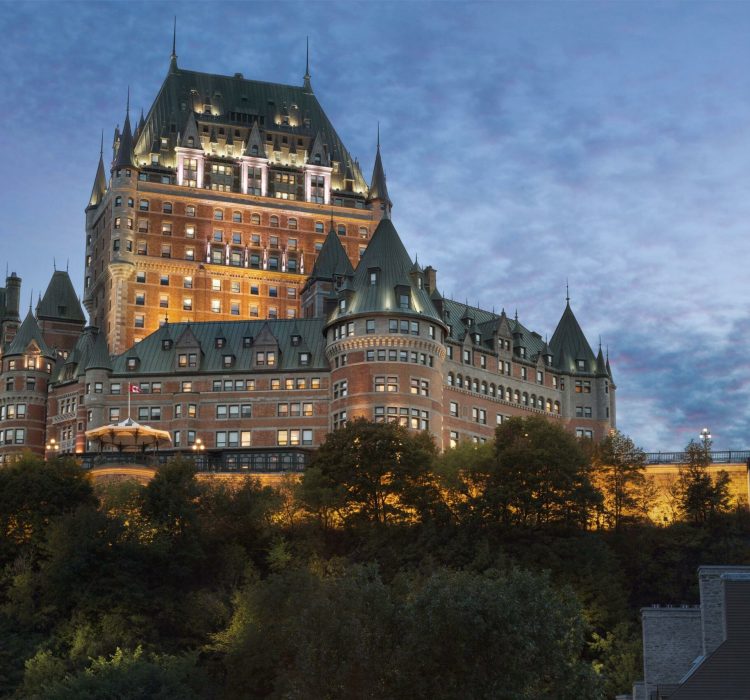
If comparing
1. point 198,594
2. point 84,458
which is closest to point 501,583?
point 198,594

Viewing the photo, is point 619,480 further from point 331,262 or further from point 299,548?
point 331,262

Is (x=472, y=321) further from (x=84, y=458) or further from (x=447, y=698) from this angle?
(x=447, y=698)

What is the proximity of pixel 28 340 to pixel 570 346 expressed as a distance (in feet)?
200

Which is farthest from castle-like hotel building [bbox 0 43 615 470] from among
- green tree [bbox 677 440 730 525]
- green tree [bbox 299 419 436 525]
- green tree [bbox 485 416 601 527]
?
green tree [bbox 677 440 730 525]

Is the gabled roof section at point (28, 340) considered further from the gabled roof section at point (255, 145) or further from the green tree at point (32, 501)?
the green tree at point (32, 501)

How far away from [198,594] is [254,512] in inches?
453

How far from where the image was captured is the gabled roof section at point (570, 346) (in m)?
171

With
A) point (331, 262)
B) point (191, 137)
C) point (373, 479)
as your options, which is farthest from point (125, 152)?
point (373, 479)

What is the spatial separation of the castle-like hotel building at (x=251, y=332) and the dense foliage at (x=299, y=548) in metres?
15.7

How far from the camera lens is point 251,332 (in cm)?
15762

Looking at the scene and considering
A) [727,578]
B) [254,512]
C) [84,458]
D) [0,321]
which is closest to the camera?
[727,578]

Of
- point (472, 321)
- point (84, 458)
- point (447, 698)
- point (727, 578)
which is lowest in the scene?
point (447, 698)

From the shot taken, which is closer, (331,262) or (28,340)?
(28,340)

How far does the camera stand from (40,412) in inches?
6526
